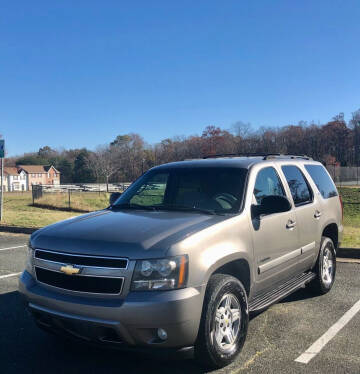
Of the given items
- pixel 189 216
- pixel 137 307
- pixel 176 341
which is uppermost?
pixel 189 216

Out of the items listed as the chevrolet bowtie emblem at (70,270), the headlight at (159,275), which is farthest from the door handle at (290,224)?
the chevrolet bowtie emblem at (70,270)

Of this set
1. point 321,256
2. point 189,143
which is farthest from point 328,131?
point 321,256

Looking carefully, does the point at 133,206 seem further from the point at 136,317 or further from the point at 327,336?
the point at 327,336

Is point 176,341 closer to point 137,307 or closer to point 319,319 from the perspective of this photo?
point 137,307

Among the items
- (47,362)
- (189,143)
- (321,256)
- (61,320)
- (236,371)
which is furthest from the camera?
(189,143)

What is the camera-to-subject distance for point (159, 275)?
3076 millimetres

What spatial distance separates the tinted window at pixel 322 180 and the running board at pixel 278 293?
50.0 inches

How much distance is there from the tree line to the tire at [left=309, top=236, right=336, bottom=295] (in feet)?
239

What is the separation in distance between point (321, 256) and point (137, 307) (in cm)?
339

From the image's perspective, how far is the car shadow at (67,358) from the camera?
349cm

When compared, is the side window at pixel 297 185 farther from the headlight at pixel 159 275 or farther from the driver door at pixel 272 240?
the headlight at pixel 159 275

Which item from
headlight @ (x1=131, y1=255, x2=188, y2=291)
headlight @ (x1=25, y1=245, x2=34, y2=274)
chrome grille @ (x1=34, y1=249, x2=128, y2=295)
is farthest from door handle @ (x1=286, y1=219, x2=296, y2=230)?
headlight @ (x1=25, y1=245, x2=34, y2=274)

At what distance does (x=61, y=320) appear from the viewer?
3219mm

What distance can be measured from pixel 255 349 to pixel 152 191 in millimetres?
2145
